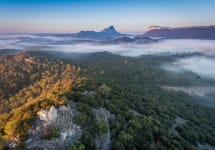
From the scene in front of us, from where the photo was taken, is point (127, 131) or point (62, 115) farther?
point (127, 131)

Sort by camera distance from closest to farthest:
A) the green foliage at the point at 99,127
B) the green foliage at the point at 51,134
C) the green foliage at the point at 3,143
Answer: the green foliage at the point at 3,143 → the green foliage at the point at 51,134 → the green foliage at the point at 99,127

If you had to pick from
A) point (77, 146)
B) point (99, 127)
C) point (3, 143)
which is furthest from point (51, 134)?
point (99, 127)

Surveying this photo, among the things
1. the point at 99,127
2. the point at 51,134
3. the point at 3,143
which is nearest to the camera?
the point at 3,143

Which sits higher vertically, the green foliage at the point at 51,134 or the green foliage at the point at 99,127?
the green foliage at the point at 51,134

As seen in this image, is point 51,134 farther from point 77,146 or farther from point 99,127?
point 99,127

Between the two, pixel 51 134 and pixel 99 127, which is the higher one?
pixel 51 134

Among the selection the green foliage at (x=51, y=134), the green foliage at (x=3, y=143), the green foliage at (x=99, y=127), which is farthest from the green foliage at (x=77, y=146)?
the green foliage at (x=3, y=143)

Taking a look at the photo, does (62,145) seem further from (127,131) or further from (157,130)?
(157,130)

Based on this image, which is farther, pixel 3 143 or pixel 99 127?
pixel 99 127

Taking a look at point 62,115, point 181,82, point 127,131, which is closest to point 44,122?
point 62,115

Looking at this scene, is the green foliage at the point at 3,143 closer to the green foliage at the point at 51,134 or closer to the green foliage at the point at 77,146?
the green foliage at the point at 51,134

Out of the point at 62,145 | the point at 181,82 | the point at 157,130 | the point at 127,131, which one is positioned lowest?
the point at 181,82
